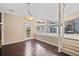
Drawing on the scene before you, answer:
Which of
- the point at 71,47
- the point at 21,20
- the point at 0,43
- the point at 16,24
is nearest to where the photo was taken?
the point at 71,47

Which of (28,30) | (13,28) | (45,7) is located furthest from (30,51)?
(28,30)

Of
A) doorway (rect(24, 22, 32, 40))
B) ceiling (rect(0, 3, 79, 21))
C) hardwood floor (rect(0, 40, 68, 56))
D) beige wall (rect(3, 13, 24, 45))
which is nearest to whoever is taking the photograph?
hardwood floor (rect(0, 40, 68, 56))

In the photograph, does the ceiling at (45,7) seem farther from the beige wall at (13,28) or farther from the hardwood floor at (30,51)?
Answer: the hardwood floor at (30,51)

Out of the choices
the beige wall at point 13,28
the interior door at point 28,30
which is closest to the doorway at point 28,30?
the interior door at point 28,30

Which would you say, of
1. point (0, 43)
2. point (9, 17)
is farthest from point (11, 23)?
point (0, 43)

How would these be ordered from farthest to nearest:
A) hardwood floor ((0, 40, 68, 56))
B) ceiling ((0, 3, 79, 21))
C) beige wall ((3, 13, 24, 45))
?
beige wall ((3, 13, 24, 45)), ceiling ((0, 3, 79, 21)), hardwood floor ((0, 40, 68, 56))

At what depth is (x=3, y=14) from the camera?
5594 millimetres

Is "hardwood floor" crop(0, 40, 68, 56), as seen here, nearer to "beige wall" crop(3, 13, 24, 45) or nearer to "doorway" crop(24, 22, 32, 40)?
"beige wall" crop(3, 13, 24, 45)

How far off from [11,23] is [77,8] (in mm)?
4261

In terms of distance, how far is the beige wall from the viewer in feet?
19.5

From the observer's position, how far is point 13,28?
21.4 ft

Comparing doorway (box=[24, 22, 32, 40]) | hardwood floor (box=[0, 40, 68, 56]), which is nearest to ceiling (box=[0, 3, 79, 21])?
hardwood floor (box=[0, 40, 68, 56])

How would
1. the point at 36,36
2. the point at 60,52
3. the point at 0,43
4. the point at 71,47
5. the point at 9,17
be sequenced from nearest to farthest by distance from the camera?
the point at 71,47, the point at 60,52, the point at 0,43, the point at 9,17, the point at 36,36

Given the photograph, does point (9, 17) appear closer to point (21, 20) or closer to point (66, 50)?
point (21, 20)
